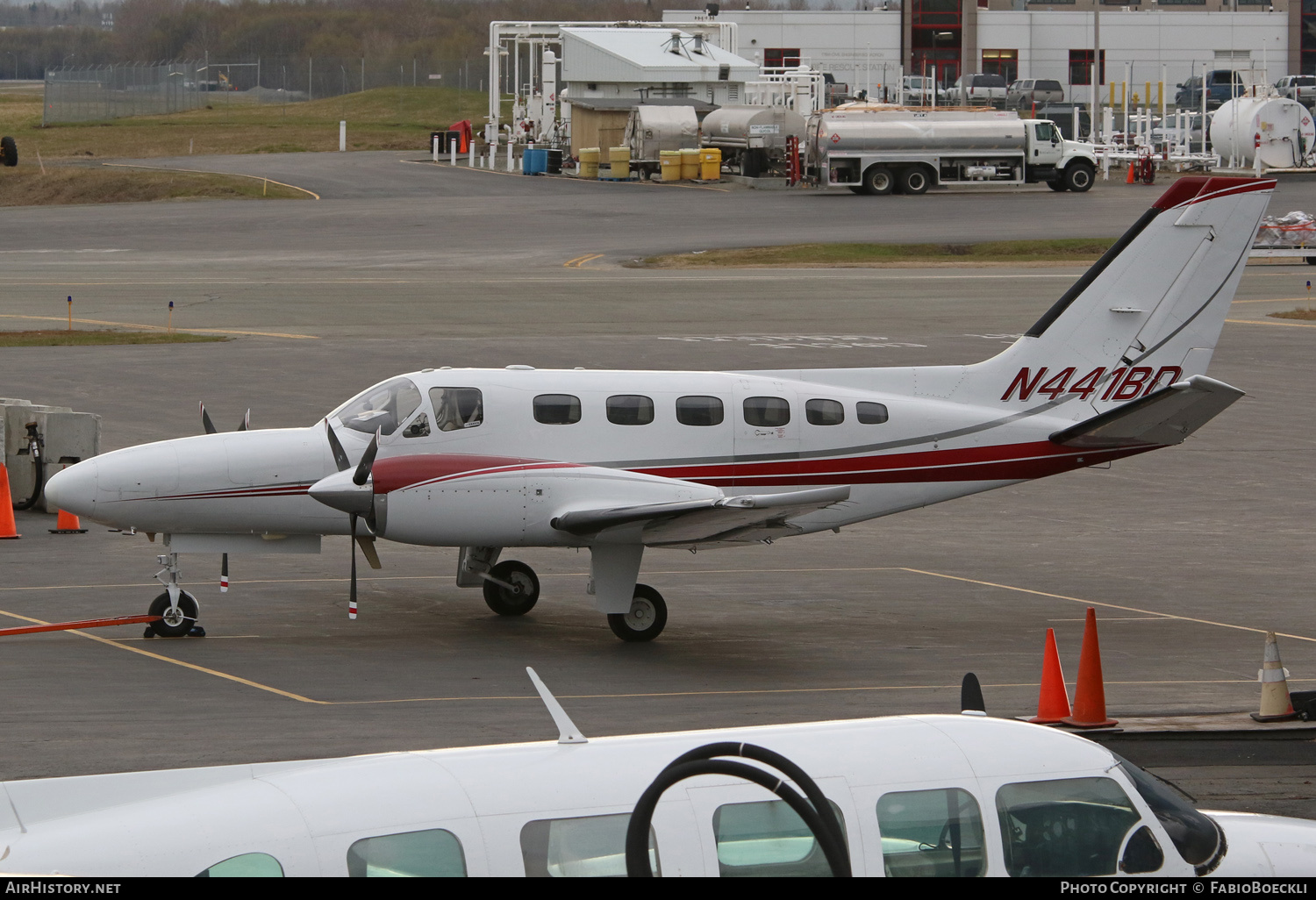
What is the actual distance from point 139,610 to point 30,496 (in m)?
7.36

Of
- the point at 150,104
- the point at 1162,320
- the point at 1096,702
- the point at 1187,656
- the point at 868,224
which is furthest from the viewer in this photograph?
the point at 150,104

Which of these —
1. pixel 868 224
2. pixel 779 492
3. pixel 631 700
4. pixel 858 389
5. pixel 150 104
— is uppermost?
pixel 150 104

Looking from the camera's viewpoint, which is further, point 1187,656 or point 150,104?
point 150,104

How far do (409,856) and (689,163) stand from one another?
74.4 meters

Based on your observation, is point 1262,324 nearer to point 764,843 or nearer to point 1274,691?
point 1274,691

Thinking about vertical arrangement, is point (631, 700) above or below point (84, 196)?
below

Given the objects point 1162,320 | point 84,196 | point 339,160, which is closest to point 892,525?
point 1162,320

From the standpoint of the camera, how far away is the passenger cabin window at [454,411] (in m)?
16.9

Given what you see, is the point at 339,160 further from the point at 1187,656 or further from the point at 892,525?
the point at 1187,656

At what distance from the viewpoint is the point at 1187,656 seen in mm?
16516

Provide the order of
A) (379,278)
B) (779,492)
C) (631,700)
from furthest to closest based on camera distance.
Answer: (379,278)
(779,492)
(631,700)

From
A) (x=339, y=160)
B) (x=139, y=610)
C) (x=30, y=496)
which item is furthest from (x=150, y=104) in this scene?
(x=139, y=610)

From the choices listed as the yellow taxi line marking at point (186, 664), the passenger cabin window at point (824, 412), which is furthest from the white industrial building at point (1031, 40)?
the yellow taxi line marking at point (186, 664)

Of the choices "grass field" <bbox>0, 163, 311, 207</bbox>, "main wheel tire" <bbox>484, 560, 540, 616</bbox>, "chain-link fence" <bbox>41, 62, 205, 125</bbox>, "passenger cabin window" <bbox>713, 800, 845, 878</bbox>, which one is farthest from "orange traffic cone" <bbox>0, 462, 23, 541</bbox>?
"chain-link fence" <bbox>41, 62, 205, 125</bbox>
